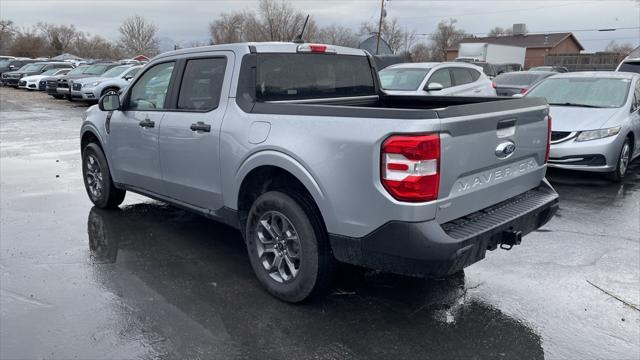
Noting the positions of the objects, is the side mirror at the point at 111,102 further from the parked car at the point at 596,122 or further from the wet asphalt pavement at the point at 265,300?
the parked car at the point at 596,122

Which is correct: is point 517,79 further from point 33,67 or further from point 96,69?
point 33,67

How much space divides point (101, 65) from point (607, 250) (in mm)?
23295

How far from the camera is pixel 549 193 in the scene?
4.20m

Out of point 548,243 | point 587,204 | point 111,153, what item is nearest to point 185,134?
point 111,153

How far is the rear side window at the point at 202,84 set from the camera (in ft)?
14.3

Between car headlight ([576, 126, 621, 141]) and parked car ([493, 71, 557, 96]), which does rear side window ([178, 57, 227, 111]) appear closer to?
car headlight ([576, 126, 621, 141])

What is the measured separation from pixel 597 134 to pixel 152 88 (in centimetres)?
614

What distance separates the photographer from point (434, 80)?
11.4 metres

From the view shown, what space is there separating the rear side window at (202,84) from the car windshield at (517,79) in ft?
44.1

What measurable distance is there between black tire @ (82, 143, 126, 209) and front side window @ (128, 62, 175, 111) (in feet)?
3.25

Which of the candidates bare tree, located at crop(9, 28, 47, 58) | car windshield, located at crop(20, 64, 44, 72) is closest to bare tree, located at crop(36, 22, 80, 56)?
bare tree, located at crop(9, 28, 47, 58)

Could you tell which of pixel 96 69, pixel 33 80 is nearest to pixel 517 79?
pixel 96 69

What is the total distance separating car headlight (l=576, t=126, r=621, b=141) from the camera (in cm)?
749

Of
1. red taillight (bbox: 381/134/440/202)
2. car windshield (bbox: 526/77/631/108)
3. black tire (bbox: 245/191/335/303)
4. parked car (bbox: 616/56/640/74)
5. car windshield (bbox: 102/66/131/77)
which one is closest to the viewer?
red taillight (bbox: 381/134/440/202)
